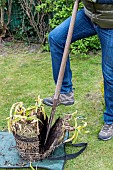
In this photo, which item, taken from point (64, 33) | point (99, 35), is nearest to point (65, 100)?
point (64, 33)

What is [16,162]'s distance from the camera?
3.53 metres

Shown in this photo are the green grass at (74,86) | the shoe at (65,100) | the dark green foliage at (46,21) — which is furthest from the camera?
the dark green foliage at (46,21)

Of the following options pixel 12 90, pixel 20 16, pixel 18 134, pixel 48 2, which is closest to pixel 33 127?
pixel 18 134

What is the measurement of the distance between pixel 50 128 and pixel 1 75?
1.97 meters

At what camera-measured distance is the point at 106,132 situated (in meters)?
3.86

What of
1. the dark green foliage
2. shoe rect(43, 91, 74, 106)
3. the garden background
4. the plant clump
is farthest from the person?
the dark green foliage

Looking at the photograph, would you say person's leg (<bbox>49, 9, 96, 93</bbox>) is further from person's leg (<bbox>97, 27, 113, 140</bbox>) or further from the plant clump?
the plant clump

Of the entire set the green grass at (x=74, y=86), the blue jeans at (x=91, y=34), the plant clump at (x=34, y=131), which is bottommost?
the green grass at (x=74, y=86)

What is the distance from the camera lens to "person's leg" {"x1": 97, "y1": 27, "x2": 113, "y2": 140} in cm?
345

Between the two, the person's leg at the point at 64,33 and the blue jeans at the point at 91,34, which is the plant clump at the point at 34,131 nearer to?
the blue jeans at the point at 91,34

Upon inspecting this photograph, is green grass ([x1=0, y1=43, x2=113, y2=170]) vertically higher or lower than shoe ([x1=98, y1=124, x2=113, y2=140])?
lower

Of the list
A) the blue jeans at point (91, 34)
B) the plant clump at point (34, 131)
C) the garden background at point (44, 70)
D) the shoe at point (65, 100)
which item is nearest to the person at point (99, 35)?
the blue jeans at point (91, 34)

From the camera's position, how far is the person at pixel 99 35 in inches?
134

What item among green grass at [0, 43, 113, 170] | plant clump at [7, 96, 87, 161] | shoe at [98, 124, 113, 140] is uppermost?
plant clump at [7, 96, 87, 161]
